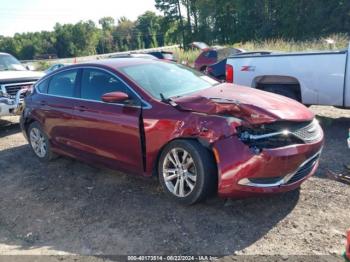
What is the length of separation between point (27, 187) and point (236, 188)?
123 inches

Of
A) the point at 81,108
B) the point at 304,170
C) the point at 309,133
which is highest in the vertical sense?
the point at 81,108

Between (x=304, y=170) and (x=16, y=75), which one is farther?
(x=16, y=75)

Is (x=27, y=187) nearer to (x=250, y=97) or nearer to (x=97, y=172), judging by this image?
(x=97, y=172)

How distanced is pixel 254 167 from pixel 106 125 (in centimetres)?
203

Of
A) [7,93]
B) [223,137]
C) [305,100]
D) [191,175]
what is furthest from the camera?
[7,93]

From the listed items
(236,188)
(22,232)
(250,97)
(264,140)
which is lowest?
(22,232)

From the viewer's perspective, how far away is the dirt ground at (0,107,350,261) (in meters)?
3.54

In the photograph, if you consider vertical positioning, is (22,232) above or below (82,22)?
below

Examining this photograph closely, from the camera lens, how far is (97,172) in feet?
18.6

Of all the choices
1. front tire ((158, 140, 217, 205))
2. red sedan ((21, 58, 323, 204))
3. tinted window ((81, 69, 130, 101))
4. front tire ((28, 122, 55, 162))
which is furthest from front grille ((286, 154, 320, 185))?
front tire ((28, 122, 55, 162))

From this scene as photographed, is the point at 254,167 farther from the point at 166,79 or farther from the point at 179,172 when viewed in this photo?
the point at 166,79

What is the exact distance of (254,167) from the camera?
12.3ft

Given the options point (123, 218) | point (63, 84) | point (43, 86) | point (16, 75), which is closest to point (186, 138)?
point (123, 218)

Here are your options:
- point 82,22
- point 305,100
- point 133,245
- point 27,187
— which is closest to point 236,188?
point 133,245
